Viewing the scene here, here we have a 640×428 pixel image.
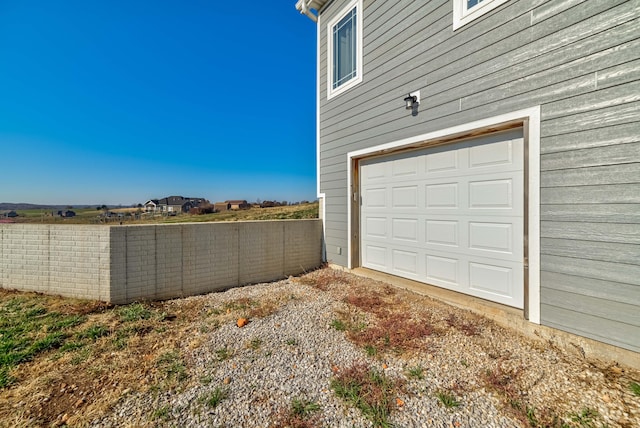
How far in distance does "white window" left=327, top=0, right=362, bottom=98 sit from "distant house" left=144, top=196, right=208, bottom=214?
20936 mm

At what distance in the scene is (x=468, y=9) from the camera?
3158mm

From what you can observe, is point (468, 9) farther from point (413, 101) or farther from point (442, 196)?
point (442, 196)

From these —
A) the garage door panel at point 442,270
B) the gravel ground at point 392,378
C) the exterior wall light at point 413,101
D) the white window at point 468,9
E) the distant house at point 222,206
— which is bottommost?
the gravel ground at point 392,378

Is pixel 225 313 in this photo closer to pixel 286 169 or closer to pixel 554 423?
pixel 554 423

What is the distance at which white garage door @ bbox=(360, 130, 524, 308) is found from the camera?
2969 millimetres

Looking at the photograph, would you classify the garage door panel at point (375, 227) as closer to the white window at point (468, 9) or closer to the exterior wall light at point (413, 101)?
the exterior wall light at point (413, 101)

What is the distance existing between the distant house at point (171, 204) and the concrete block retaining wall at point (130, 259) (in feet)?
63.2

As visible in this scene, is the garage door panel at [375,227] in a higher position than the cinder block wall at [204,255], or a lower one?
higher

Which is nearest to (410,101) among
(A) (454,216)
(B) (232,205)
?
(A) (454,216)

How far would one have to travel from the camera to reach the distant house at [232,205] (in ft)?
76.3

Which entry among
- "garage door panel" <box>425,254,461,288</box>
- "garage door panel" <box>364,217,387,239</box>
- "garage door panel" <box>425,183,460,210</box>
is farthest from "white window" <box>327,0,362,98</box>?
"garage door panel" <box>425,254,461,288</box>

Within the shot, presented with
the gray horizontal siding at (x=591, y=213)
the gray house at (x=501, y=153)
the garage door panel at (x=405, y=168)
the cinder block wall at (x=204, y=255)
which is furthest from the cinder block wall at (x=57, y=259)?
the gray horizontal siding at (x=591, y=213)

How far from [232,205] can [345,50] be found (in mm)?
21003

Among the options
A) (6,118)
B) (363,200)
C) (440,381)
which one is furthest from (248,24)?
(6,118)
